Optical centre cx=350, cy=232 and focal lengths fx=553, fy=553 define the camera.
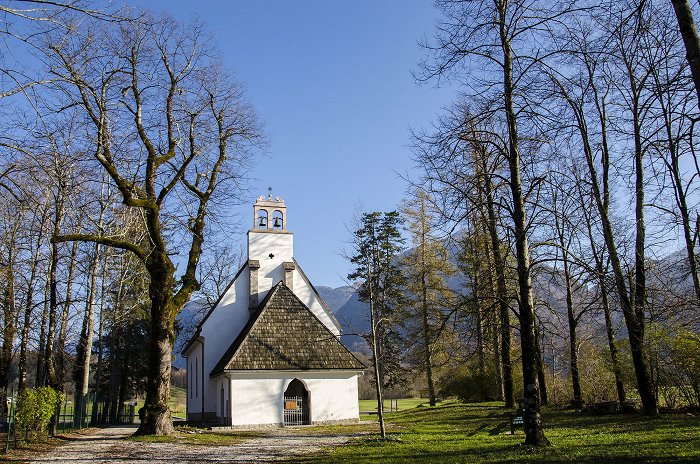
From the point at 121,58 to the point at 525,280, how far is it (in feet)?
51.3

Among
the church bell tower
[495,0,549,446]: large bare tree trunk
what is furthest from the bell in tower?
[495,0,549,446]: large bare tree trunk

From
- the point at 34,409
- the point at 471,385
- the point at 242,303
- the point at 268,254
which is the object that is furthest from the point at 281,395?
the point at 471,385

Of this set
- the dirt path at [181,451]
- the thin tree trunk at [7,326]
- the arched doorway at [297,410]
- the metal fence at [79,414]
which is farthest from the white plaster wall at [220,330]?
the dirt path at [181,451]

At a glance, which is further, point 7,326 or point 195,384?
point 195,384

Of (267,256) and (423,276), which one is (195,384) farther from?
(423,276)

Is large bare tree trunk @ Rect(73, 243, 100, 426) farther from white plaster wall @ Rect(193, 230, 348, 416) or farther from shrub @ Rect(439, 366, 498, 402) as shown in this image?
shrub @ Rect(439, 366, 498, 402)

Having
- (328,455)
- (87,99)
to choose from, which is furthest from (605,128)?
(87,99)

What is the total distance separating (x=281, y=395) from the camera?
82.6ft

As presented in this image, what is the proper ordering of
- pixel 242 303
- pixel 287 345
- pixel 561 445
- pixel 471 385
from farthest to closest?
pixel 471 385 < pixel 242 303 < pixel 287 345 < pixel 561 445

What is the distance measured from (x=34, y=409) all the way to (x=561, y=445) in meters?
14.9

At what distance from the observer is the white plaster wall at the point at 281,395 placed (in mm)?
24719

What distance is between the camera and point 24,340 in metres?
21.8

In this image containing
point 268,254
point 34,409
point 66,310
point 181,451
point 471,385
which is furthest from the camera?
point 471,385

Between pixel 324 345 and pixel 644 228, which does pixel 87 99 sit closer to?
pixel 324 345
